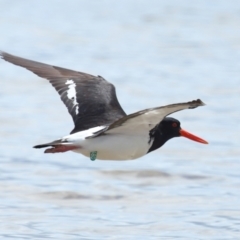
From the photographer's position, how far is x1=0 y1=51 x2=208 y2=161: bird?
28.2ft

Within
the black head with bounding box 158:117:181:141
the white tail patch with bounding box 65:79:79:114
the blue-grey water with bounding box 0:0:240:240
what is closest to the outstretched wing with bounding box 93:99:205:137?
the black head with bounding box 158:117:181:141

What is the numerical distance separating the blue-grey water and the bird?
4.39 ft

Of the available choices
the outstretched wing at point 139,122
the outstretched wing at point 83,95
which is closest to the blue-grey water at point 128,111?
the outstretched wing at point 83,95

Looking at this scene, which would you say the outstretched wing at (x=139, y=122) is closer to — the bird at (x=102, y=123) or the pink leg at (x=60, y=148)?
the bird at (x=102, y=123)

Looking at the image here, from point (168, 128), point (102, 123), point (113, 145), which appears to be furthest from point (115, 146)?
point (168, 128)

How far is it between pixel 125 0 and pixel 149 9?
4.62 ft

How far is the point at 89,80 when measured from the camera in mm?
10430

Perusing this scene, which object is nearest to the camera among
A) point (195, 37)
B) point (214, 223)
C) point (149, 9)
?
point (214, 223)

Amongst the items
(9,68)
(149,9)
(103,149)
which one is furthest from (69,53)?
(103,149)

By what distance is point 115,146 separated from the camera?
8852 millimetres

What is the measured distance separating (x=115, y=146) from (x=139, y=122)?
378 mm

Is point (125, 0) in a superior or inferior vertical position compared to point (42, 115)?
superior

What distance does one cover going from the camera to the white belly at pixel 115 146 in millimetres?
8820

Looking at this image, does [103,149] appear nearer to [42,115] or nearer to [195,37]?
[42,115]
